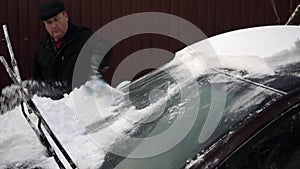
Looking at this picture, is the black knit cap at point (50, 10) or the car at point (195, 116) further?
the black knit cap at point (50, 10)

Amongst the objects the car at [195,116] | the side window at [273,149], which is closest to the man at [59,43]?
the car at [195,116]

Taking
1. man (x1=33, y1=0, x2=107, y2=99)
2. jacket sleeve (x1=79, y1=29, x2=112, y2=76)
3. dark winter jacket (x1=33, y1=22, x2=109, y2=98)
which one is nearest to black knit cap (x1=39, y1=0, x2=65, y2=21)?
man (x1=33, y1=0, x2=107, y2=99)

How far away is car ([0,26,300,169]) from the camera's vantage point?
1771mm

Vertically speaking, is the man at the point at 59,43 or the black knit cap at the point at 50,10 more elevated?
the black knit cap at the point at 50,10

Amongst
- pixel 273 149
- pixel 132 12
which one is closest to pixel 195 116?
pixel 273 149

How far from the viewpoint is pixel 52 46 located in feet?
13.9

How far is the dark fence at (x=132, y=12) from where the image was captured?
6.27m

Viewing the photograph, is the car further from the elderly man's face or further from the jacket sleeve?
the elderly man's face

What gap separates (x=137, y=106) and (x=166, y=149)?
0.60 meters

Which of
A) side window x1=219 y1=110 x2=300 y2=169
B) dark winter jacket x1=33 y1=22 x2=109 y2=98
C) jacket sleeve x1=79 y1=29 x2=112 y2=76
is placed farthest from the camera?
dark winter jacket x1=33 y1=22 x2=109 y2=98

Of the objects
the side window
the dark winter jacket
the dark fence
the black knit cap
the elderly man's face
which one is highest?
the side window

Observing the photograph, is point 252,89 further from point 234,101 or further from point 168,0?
point 168,0

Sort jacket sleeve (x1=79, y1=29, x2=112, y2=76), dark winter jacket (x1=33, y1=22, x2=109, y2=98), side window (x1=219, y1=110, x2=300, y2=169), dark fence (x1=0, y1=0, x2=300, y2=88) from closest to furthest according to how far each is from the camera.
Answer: side window (x1=219, y1=110, x2=300, y2=169)
jacket sleeve (x1=79, y1=29, x2=112, y2=76)
dark winter jacket (x1=33, y1=22, x2=109, y2=98)
dark fence (x1=0, y1=0, x2=300, y2=88)

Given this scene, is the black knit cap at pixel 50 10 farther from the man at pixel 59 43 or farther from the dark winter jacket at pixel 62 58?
the dark winter jacket at pixel 62 58
